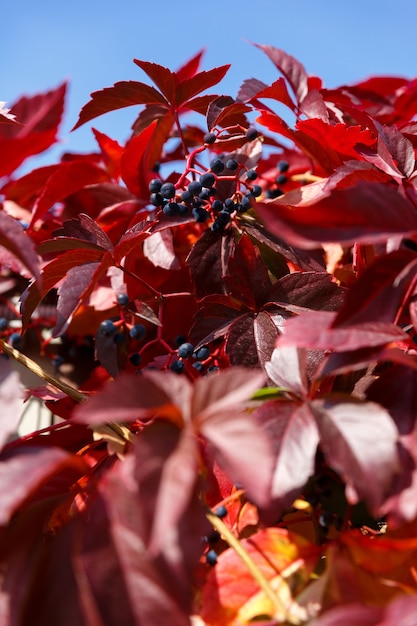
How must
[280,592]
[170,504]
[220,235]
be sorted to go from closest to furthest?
[170,504] → [280,592] → [220,235]

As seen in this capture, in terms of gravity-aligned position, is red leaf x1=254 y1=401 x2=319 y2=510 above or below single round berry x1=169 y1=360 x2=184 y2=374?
above

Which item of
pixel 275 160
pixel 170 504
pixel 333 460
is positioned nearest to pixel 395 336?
pixel 333 460

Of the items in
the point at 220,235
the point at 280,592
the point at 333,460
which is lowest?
the point at 280,592

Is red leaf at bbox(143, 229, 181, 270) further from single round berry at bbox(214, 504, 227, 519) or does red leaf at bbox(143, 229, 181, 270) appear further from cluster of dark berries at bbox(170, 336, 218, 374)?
single round berry at bbox(214, 504, 227, 519)

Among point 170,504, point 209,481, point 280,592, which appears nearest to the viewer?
point 170,504

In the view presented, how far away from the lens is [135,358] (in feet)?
2.64

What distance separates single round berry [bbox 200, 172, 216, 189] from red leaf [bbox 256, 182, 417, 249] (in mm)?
319

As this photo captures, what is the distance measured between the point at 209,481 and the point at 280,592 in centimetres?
14

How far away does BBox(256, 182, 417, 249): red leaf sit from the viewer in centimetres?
40

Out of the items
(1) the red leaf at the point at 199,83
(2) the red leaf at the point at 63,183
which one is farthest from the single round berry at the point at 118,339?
(1) the red leaf at the point at 199,83

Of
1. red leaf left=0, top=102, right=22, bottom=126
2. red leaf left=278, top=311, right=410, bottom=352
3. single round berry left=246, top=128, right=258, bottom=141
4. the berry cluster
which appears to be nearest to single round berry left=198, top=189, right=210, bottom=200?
the berry cluster

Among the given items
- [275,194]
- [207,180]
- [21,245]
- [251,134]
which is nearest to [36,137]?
[21,245]

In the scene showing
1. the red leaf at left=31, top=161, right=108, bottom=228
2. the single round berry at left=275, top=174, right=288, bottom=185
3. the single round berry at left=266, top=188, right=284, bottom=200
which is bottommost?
the single round berry at left=266, top=188, right=284, bottom=200

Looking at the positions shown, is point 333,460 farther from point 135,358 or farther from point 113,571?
point 135,358
